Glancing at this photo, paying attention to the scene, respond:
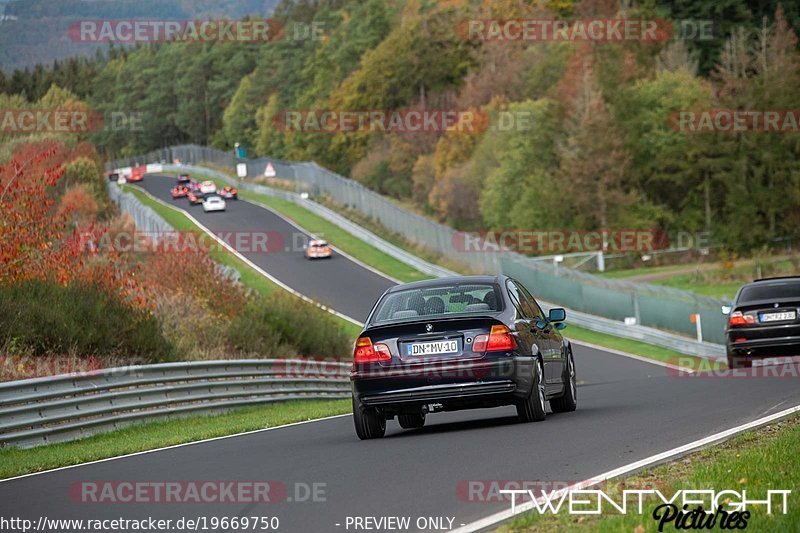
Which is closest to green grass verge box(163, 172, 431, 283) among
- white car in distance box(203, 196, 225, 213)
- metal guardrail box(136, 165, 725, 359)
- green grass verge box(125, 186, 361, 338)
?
metal guardrail box(136, 165, 725, 359)

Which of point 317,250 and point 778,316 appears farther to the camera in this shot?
point 317,250

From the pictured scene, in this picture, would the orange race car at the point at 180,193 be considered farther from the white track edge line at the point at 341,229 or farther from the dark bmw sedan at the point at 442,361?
the dark bmw sedan at the point at 442,361

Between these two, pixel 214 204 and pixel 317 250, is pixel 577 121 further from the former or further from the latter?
pixel 317 250

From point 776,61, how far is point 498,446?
273 feet

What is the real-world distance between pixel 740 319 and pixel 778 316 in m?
0.68

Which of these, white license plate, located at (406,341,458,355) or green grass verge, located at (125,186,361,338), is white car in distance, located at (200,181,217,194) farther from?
white license plate, located at (406,341,458,355)

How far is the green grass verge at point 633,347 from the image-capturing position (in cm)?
4100

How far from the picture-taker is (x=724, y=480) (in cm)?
831

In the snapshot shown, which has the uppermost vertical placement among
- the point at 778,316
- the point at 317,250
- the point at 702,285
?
the point at 778,316

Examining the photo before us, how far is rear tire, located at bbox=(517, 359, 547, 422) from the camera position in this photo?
43.8 feet

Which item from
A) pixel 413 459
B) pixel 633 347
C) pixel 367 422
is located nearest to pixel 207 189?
pixel 633 347

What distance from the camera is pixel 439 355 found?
1284 cm

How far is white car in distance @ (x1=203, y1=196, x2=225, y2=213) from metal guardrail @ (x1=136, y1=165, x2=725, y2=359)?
18.6 feet

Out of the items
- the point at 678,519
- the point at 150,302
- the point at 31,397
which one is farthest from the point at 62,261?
the point at 678,519
